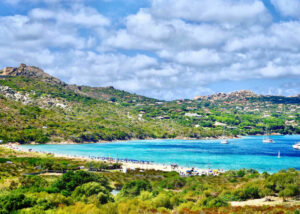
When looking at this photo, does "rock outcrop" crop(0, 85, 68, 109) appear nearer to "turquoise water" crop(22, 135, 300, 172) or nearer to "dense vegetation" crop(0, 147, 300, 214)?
"turquoise water" crop(22, 135, 300, 172)

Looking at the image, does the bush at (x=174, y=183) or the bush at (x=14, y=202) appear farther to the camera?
the bush at (x=174, y=183)

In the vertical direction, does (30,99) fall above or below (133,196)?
above

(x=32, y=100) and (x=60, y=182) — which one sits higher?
(x=32, y=100)

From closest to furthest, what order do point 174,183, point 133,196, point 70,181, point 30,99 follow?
point 133,196 < point 70,181 < point 174,183 < point 30,99

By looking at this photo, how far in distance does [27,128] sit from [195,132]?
309 ft

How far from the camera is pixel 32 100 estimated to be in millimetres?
169375

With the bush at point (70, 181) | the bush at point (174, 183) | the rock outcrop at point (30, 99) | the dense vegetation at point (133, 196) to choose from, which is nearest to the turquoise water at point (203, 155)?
the bush at point (174, 183)

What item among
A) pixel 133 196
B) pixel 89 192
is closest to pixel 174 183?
pixel 133 196

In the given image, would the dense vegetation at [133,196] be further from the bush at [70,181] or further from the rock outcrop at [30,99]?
the rock outcrop at [30,99]

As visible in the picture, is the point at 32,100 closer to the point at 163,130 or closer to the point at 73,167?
the point at 163,130

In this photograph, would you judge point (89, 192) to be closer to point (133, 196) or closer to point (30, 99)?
point (133, 196)

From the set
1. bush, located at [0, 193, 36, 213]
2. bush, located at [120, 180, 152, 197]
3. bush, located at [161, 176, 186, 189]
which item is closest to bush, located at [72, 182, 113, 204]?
bush, located at [120, 180, 152, 197]

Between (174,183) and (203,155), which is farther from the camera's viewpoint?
(203,155)

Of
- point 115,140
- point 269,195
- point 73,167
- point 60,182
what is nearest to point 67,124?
point 115,140
